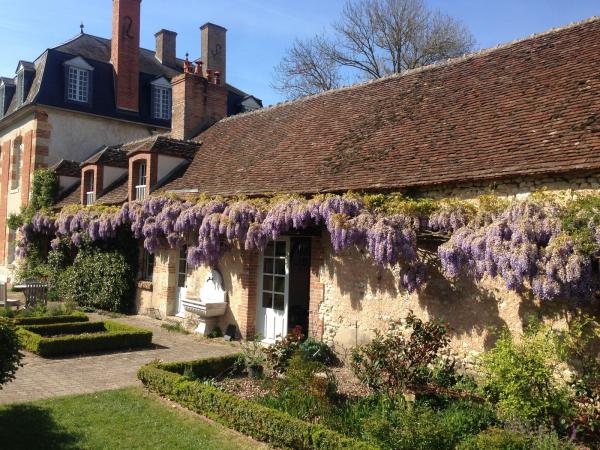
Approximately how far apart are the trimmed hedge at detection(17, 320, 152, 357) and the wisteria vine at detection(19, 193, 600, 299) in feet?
6.49

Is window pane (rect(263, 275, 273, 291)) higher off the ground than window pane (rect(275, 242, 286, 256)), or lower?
lower

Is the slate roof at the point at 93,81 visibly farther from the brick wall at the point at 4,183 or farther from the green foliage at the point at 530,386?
the green foliage at the point at 530,386

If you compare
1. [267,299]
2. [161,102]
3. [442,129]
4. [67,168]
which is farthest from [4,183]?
[442,129]

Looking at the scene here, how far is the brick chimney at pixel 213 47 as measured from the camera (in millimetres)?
23688

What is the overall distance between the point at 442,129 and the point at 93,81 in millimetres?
16192

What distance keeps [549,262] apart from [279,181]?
19.1 ft

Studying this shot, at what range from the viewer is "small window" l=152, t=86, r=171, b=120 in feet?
74.1

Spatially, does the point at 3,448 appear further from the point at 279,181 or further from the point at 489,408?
the point at 279,181

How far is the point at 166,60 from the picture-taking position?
25.7m

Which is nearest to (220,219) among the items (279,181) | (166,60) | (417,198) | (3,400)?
(279,181)

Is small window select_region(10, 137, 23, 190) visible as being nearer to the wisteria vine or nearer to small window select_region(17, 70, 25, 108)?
small window select_region(17, 70, 25, 108)

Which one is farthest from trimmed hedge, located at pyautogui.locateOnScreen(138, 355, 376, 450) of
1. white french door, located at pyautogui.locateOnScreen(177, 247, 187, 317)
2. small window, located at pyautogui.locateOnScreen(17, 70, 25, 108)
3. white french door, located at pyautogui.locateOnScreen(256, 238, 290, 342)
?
small window, located at pyautogui.locateOnScreen(17, 70, 25, 108)

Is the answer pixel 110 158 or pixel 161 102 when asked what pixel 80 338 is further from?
pixel 161 102

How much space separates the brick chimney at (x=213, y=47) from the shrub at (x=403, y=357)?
759 inches
